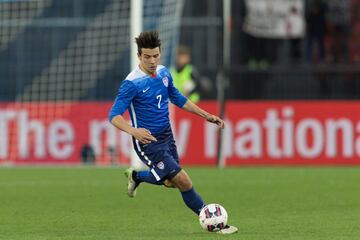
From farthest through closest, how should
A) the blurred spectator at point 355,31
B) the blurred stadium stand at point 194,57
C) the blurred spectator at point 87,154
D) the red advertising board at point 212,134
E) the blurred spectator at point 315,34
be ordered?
the blurred spectator at point 355,31 < the blurred spectator at point 315,34 < the blurred stadium stand at point 194,57 < the blurred spectator at point 87,154 < the red advertising board at point 212,134

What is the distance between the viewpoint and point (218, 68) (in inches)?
851

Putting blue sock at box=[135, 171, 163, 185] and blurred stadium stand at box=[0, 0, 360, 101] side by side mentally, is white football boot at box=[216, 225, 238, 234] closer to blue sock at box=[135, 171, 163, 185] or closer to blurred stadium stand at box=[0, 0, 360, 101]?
blue sock at box=[135, 171, 163, 185]

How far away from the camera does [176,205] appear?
12773mm

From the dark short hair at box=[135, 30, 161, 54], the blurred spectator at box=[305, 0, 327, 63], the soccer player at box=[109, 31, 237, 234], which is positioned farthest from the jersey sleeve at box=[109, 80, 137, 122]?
the blurred spectator at box=[305, 0, 327, 63]

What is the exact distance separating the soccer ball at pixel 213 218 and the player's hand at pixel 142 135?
75 centimetres

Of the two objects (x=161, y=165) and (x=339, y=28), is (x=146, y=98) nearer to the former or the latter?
(x=161, y=165)

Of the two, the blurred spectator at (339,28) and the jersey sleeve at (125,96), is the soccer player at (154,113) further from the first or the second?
the blurred spectator at (339,28)

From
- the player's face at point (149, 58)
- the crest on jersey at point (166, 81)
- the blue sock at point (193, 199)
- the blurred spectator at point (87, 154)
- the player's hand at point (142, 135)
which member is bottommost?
the blurred spectator at point (87, 154)

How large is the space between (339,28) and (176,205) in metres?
12.0

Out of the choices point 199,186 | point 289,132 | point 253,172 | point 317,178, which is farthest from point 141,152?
point 289,132

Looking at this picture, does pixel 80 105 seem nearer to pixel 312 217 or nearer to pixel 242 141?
pixel 242 141

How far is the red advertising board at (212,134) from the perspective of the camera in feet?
67.5

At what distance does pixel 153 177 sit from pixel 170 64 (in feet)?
37.5

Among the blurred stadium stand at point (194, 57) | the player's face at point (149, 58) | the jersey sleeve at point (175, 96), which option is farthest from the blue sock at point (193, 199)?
the blurred stadium stand at point (194, 57)
